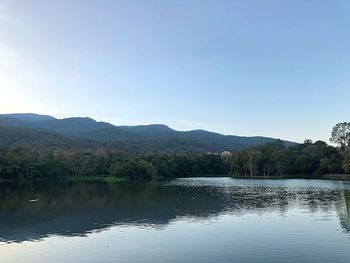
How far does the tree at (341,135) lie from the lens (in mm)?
121812

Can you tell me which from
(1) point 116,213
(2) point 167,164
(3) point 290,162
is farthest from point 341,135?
(1) point 116,213

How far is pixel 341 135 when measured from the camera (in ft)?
403

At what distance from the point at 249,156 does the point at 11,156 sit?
6343cm

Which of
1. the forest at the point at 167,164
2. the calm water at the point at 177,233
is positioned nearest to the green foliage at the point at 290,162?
the forest at the point at 167,164

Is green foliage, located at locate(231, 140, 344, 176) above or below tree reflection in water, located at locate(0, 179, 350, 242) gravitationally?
above

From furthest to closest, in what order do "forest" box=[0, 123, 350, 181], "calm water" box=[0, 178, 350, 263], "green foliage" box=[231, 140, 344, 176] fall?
"green foliage" box=[231, 140, 344, 176]
"forest" box=[0, 123, 350, 181]
"calm water" box=[0, 178, 350, 263]

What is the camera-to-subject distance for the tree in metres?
122

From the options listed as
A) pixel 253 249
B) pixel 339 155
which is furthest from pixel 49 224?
pixel 339 155

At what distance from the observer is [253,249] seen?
2108cm

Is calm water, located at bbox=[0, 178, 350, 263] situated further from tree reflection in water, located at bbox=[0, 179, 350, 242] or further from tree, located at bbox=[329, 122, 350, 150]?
tree, located at bbox=[329, 122, 350, 150]

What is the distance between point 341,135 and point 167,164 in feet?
166

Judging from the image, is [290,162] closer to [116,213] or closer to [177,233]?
[116,213]

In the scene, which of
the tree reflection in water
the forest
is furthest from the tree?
the tree reflection in water

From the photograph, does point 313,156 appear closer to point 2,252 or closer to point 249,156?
point 249,156
